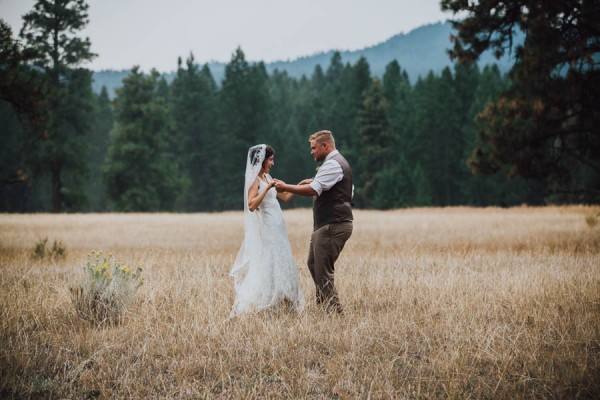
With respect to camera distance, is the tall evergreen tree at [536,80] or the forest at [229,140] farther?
the forest at [229,140]

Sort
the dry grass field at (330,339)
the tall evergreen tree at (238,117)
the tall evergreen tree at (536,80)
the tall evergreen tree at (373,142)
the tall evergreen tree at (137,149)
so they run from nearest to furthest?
1. the dry grass field at (330,339)
2. the tall evergreen tree at (536,80)
3. the tall evergreen tree at (137,149)
4. the tall evergreen tree at (373,142)
5. the tall evergreen tree at (238,117)

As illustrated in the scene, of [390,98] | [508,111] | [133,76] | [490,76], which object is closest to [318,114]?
[390,98]

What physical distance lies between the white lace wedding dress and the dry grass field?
216mm

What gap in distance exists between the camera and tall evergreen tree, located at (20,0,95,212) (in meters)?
33.1

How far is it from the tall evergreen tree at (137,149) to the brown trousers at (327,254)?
127 ft

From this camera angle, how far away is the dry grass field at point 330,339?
4.07 m

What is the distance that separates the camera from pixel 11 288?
23.8 feet

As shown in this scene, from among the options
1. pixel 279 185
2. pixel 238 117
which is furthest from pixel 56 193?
pixel 279 185

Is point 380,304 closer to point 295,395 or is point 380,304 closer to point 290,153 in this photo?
point 295,395

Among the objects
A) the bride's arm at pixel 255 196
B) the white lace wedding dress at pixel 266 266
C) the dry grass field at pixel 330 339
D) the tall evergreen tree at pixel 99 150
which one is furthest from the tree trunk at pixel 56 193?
the bride's arm at pixel 255 196

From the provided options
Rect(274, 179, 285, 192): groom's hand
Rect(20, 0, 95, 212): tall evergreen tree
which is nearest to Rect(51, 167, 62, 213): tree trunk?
Rect(20, 0, 95, 212): tall evergreen tree

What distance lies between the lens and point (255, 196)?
6.09m

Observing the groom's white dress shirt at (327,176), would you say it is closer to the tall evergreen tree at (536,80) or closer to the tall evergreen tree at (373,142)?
the tall evergreen tree at (536,80)

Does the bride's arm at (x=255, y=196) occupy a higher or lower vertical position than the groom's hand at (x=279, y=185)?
lower
